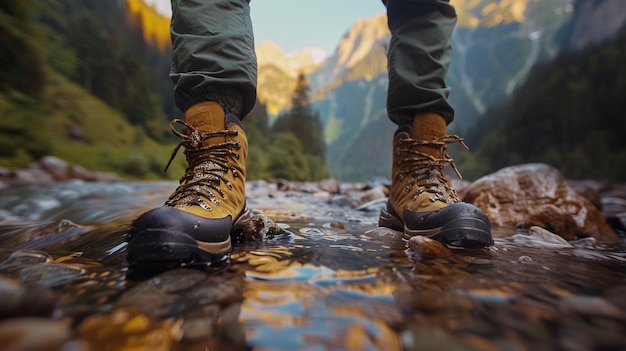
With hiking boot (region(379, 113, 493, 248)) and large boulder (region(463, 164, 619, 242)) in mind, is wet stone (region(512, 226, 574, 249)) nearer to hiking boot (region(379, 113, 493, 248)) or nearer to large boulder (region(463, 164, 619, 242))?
hiking boot (region(379, 113, 493, 248))

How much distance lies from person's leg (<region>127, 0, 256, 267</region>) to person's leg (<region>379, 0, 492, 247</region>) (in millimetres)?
881

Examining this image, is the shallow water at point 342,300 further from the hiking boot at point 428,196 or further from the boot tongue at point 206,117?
the boot tongue at point 206,117

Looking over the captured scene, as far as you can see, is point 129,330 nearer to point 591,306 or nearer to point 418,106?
point 591,306

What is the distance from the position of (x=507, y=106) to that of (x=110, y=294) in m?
63.2

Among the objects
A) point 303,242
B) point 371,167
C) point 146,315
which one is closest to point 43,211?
Result: point 303,242

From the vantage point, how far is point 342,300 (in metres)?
0.73

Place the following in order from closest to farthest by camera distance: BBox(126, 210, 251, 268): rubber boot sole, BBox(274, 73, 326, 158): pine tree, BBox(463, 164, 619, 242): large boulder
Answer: BBox(126, 210, 251, 268): rubber boot sole, BBox(463, 164, 619, 242): large boulder, BBox(274, 73, 326, 158): pine tree

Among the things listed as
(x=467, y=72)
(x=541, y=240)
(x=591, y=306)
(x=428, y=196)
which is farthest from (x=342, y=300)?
(x=467, y=72)

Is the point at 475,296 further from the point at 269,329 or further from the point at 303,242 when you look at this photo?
the point at 303,242

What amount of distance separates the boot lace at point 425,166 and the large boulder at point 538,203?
1.15m

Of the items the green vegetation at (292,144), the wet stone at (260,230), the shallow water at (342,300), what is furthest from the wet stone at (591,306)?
the green vegetation at (292,144)

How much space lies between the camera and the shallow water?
21.8 inches

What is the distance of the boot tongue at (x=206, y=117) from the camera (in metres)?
1.41

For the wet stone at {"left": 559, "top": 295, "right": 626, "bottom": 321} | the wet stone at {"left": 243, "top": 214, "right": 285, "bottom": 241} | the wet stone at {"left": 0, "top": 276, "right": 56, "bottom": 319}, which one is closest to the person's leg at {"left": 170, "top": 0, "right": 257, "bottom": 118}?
the wet stone at {"left": 243, "top": 214, "right": 285, "bottom": 241}
